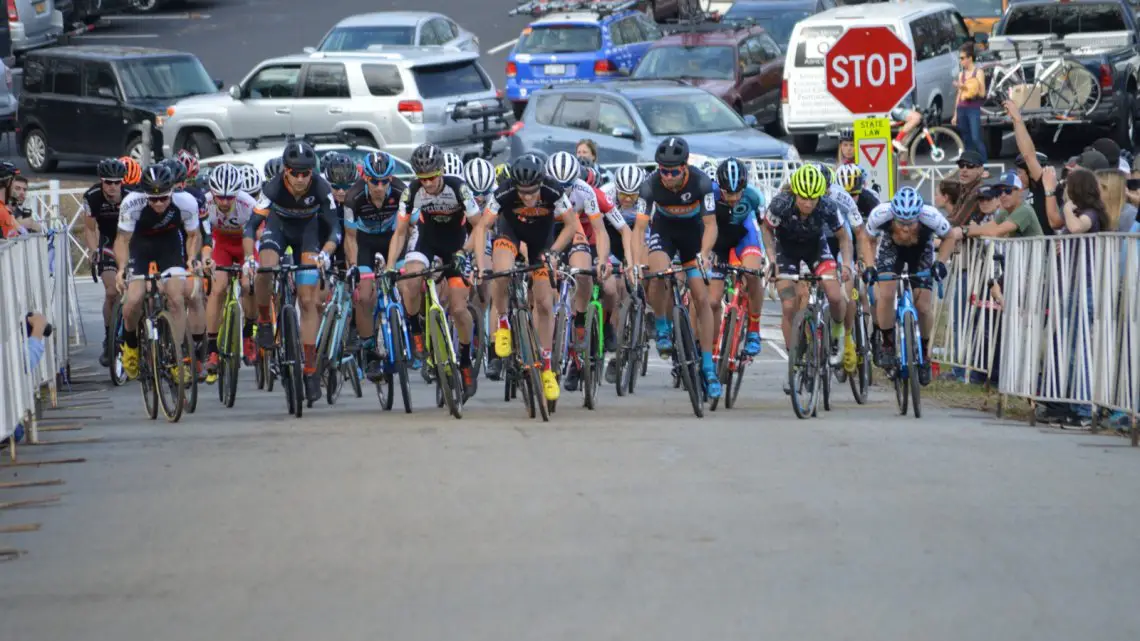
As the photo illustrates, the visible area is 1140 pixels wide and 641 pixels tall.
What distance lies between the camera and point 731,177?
14422mm

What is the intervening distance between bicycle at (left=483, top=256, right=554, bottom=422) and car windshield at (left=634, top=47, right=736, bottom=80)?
17380 millimetres

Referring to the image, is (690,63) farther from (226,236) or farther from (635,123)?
(226,236)

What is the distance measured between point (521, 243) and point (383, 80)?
15.4 meters

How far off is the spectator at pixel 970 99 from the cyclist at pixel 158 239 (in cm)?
1435

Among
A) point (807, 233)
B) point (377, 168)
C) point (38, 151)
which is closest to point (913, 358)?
point (807, 233)

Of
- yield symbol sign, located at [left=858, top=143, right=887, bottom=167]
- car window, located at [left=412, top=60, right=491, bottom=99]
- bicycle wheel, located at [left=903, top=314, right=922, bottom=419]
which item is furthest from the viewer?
car window, located at [left=412, top=60, right=491, bottom=99]

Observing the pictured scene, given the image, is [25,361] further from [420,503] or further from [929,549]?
[929,549]

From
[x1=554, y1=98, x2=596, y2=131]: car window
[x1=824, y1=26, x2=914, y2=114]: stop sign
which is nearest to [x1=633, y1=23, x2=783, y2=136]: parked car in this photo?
[x1=554, y1=98, x2=596, y2=131]: car window

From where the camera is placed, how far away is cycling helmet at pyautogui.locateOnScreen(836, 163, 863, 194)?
15.0 m

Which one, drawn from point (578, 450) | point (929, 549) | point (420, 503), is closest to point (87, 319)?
point (578, 450)

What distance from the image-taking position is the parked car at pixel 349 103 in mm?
28812

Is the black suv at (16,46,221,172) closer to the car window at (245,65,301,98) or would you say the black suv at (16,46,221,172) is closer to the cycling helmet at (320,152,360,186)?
the car window at (245,65,301,98)

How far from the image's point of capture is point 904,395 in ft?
46.2

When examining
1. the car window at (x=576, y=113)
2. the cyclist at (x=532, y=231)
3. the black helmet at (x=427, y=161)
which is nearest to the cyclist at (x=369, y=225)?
the black helmet at (x=427, y=161)
